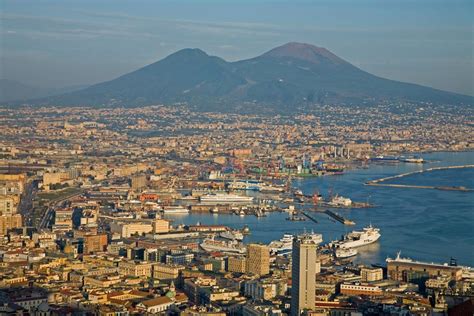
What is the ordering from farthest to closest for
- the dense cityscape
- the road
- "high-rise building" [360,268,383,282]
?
the road
"high-rise building" [360,268,383,282]
the dense cityscape

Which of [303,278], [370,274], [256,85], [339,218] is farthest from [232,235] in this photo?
[256,85]

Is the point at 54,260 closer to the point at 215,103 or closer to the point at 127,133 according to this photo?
the point at 127,133

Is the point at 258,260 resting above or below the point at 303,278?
below

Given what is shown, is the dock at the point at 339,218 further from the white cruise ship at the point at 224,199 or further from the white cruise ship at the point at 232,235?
the white cruise ship at the point at 232,235

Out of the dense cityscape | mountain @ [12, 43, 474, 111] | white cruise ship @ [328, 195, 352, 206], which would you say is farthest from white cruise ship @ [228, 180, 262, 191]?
mountain @ [12, 43, 474, 111]

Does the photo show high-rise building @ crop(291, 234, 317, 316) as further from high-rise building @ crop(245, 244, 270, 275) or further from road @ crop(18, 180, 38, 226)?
road @ crop(18, 180, 38, 226)

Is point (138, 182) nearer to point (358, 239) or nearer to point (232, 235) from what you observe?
point (232, 235)

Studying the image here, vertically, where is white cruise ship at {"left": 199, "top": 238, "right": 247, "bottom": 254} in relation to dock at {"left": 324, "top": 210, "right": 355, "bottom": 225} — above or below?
below
